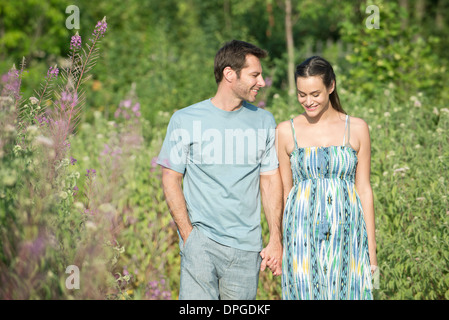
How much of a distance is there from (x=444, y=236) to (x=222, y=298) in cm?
165

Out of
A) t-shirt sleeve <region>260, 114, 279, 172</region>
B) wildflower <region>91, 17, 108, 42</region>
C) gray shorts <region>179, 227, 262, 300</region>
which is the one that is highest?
wildflower <region>91, 17, 108, 42</region>

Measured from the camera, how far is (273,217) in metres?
3.09

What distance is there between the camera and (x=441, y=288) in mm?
3807

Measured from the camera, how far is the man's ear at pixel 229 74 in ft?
10.0

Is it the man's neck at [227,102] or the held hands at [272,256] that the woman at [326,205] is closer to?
the held hands at [272,256]

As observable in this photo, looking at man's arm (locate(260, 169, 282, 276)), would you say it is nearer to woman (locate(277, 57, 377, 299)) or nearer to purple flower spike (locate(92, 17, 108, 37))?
woman (locate(277, 57, 377, 299))

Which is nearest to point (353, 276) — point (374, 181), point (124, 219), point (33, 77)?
point (374, 181)

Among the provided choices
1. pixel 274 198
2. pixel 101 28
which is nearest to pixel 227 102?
pixel 274 198

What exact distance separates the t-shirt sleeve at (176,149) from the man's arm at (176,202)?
0.04 meters

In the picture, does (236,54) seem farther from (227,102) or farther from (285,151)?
(285,151)

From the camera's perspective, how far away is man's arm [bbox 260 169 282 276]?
10.0 feet

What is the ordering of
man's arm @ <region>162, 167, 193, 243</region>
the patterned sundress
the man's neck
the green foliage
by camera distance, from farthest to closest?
the green foliage
the man's neck
man's arm @ <region>162, 167, 193, 243</region>
the patterned sundress

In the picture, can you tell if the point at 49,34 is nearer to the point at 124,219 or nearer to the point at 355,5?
the point at 355,5

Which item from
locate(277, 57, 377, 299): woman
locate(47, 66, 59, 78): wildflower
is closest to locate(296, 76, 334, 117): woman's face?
locate(277, 57, 377, 299): woman
